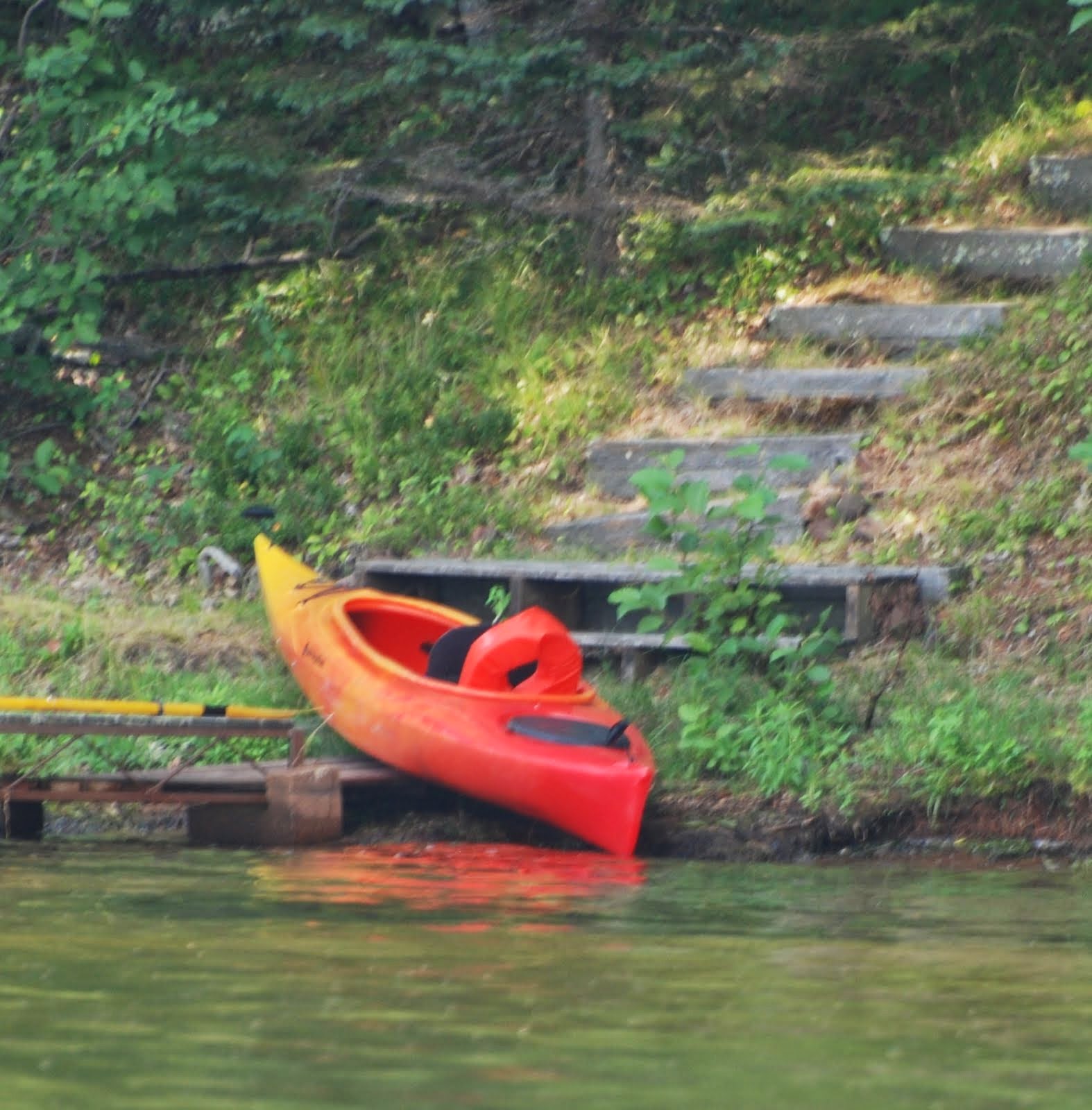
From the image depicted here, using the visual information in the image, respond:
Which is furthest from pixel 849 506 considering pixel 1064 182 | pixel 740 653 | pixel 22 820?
pixel 22 820

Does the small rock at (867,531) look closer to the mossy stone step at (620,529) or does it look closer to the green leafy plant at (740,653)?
the mossy stone step at (620,529)

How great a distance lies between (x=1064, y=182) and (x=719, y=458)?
3364 mm

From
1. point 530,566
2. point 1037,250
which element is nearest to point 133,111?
point 530,566

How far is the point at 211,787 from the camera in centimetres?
955

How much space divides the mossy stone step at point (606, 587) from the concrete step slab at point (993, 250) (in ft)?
10.4

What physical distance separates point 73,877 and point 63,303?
256 inches

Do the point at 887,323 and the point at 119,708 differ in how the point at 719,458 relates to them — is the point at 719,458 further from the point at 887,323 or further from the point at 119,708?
the point at 119,708

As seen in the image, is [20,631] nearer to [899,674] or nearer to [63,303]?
[63,303]

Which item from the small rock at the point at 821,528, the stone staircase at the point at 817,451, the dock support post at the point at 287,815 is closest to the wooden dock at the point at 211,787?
the dock support post at the point at 287,815

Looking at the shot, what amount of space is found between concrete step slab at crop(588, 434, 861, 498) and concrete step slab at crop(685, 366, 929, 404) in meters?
0.47

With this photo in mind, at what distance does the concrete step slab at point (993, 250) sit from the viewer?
1290cm

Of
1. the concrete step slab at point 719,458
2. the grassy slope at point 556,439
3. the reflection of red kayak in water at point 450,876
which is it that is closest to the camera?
the reflection of red kayak in water at point 450,876

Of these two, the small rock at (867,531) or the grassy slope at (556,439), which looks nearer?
the grassy slope at (556,439)

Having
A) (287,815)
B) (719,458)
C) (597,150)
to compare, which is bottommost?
(287,815)
